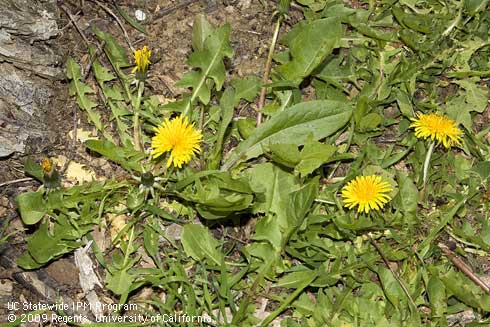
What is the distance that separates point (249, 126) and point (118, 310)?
3.69 feet

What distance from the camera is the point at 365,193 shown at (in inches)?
123

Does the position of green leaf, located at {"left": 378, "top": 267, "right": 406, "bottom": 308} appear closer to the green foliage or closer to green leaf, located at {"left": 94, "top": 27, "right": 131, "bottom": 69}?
the green foliage

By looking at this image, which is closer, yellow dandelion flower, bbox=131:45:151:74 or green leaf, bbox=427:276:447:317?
green leaf, bbox=427:276:447:317

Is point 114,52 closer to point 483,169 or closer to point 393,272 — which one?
point 393,272

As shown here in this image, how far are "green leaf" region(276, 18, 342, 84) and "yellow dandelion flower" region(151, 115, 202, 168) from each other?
2.13 feet

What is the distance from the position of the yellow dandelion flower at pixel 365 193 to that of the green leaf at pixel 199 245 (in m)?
0.67

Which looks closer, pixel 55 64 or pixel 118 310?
pixel 118 310

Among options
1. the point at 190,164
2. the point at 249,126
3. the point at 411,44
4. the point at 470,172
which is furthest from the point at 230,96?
the point at 470,172

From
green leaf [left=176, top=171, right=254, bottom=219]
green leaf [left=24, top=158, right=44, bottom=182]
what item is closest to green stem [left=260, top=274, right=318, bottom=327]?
green leaf [left=176, top=171, right=254, bottom=219]

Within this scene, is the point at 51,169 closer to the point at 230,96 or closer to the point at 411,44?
the point at 230,96

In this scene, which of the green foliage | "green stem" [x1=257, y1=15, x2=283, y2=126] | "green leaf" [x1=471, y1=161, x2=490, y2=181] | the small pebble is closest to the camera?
the green foliage

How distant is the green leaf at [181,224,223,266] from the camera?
311cm

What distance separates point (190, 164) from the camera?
10.8 feet

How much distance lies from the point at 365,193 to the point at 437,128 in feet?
1.69
